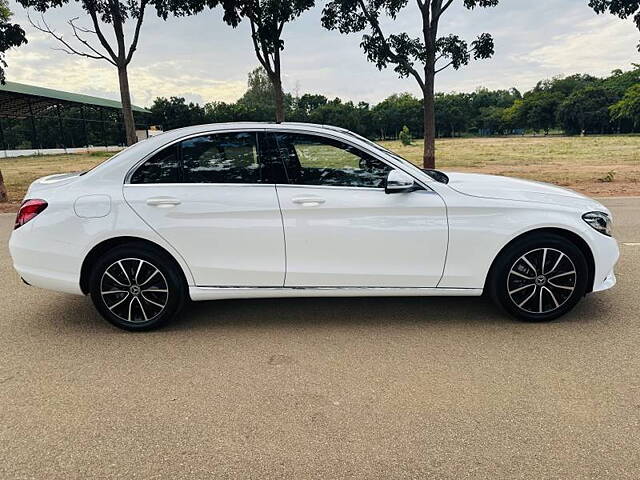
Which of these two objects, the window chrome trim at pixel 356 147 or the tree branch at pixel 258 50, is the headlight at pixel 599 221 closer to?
the window chrome trim at pixel 356 147

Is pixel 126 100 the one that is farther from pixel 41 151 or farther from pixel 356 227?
pixel 41 151

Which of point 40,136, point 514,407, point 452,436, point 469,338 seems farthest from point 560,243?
point 40,136

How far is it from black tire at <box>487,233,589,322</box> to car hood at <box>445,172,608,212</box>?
325 mm

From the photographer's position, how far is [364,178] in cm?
386

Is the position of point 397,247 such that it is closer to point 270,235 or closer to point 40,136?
point 270,235

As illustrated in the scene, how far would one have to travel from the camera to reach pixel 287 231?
376 cm

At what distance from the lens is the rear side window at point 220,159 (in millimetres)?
3865

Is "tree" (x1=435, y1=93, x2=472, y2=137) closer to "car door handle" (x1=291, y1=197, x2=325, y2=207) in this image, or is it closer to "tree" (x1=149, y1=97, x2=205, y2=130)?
"tree" (x1=149, y1=97, x2=205, y2=130)

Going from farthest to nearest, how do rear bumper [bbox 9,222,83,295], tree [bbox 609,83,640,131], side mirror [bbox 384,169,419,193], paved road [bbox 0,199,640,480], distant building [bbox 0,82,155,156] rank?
tree [bbox 609,83,640,131]
distant building [bbox 0,82,155,156]
rear bumper [bbox 9,222,83,295]
side mirror [bbox 384,169,419,193]
paved road [bbox 0,199,640,480]

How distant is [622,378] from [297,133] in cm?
289

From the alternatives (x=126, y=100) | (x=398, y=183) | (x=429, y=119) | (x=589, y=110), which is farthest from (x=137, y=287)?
(x=589, y=110)

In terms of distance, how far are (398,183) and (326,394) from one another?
1.67m

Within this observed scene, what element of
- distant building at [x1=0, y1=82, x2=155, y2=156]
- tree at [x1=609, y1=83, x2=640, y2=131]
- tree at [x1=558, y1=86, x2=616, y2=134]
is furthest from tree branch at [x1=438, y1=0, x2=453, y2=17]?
tree at [x1=558, y1=86, x2=616, y2=134]

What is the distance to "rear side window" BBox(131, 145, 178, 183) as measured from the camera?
12.6 ft
